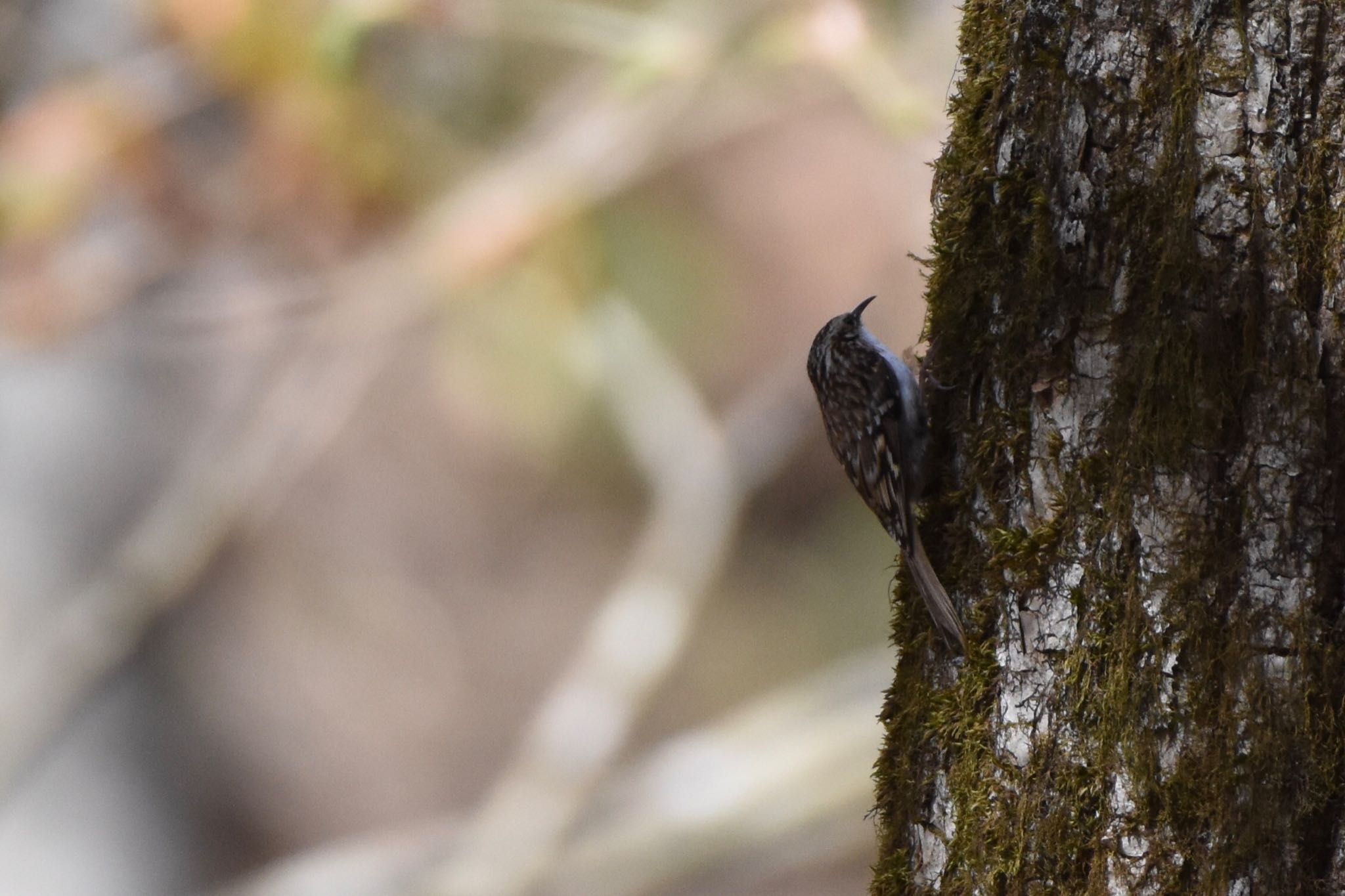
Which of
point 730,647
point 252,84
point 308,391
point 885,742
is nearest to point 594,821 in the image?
point 730,647

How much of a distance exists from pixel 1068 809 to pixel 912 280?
4.82 metres

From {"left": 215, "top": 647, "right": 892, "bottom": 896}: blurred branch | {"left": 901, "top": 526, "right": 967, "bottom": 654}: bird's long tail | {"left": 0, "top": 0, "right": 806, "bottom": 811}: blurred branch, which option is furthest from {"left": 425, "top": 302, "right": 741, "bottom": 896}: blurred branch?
{"left": 901, "top": 526, "right": 967, "bottom": 654}: bird's long tail

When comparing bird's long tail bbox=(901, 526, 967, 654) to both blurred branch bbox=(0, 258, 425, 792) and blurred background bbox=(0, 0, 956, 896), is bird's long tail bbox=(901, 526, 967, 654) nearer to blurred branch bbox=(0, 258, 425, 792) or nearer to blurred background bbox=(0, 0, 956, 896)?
blurred background bbox=(0, 0, 956, 896)

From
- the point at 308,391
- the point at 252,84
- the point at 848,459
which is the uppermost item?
the point at 252,84

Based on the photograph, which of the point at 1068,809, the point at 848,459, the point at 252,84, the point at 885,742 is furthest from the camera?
the point at 252,84

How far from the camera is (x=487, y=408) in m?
6.11

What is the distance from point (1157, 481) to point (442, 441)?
6536 millimetres

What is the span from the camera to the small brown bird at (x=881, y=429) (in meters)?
1.60

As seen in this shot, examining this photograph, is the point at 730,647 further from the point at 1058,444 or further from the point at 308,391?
the point at 1058,444

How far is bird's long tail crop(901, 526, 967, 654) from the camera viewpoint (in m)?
1.51

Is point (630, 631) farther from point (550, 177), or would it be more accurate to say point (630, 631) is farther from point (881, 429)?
point (881, 429)

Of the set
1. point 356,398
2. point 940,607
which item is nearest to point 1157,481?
point 940,607

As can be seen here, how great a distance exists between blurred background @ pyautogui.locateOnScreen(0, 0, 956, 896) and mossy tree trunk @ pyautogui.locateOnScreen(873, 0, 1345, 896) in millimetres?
2330

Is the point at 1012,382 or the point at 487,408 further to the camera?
the point at 487,408
